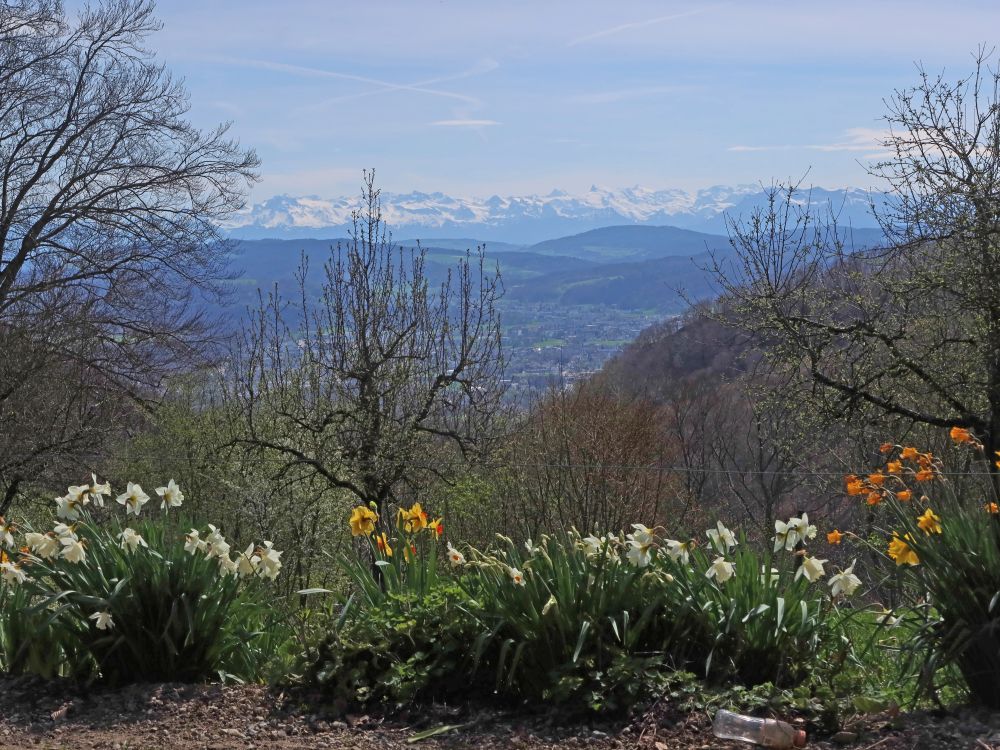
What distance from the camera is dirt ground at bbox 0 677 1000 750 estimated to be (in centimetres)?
363

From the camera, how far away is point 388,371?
13273 mm

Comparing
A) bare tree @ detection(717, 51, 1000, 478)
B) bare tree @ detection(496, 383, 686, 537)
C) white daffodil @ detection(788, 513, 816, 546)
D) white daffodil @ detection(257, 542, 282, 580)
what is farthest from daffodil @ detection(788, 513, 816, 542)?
bare tree @ detection(496, 383, 686, 537)

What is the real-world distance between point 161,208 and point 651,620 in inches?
703

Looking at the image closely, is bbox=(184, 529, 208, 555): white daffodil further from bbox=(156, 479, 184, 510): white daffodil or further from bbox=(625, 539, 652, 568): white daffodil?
bbox=(625, 539, 652, 568): white daffodil

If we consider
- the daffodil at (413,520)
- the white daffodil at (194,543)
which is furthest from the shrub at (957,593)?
the white daffodil at (194,543)

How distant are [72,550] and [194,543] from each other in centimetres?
51

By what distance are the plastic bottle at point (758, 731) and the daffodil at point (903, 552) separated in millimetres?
819

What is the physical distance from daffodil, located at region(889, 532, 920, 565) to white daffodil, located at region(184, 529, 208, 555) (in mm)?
2932

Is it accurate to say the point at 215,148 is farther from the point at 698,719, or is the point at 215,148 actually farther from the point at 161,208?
the point at 698,719

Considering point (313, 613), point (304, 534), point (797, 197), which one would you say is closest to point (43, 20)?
point (304, 534)

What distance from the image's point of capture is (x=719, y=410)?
34.0 meters

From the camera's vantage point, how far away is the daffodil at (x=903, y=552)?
400 cm

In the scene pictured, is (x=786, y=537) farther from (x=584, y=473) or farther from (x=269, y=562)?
(x=584, y=473)

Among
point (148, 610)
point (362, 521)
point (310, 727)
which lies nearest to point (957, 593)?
point (310, 727)
